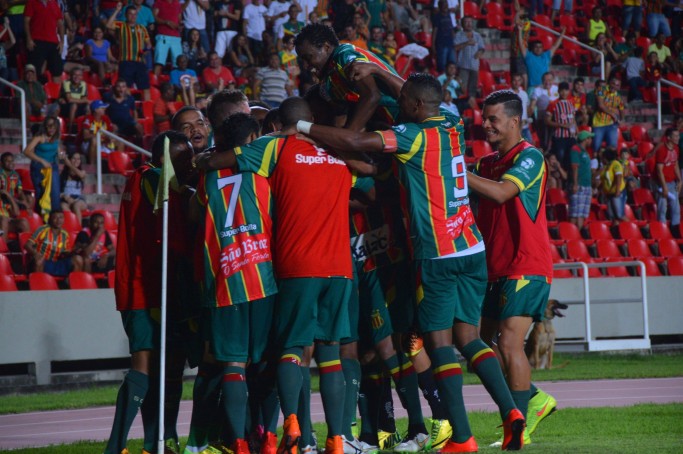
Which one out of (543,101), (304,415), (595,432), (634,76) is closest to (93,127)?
(543,101)

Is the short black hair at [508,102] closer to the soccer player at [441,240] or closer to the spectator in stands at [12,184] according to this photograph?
the soccer player at [441,240]

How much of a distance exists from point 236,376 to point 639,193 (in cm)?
1751

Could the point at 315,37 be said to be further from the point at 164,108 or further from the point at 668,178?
the point at 668,178

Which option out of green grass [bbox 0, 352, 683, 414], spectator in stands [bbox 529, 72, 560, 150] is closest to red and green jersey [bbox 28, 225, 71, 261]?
green grass [bbox 0, 352, 683, 414]

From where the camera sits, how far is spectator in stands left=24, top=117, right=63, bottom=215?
16.3 m

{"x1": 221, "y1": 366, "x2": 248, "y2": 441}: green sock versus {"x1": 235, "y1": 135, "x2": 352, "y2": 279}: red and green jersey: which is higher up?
{"x1": 235, "y1": 135, "x2": 352, "y2": 279}: red and green jersey

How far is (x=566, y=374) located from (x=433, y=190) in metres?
7.99

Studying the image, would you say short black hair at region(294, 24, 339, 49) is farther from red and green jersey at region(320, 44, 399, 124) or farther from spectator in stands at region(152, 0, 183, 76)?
spectator in stands at region(152, 0, 183, 76)

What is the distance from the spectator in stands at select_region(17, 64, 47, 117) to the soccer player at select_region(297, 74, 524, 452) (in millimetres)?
12036

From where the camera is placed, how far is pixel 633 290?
18.3 metres

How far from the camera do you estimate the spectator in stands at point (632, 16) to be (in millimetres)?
28078

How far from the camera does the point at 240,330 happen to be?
6.72m

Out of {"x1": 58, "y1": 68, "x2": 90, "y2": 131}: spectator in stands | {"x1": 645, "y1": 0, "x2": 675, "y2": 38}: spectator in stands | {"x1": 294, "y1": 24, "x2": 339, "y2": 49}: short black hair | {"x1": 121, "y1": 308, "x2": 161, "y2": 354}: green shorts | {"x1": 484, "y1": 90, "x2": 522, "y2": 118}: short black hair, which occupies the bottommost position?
{"x1": 121, "y1": 308, "x2": 161, "y2": 354}: green shorts

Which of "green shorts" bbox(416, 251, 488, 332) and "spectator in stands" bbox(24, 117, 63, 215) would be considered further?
"spectator in stands" bbox(24, 117, 63, 215)
